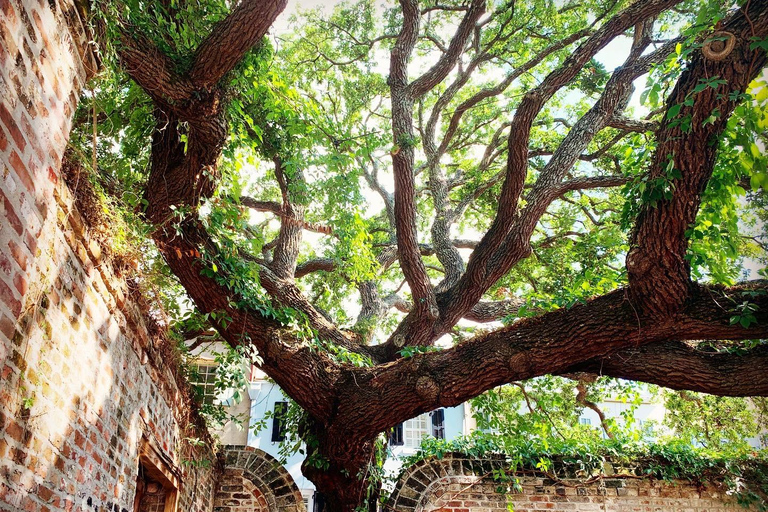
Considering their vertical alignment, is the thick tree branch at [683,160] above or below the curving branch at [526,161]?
below

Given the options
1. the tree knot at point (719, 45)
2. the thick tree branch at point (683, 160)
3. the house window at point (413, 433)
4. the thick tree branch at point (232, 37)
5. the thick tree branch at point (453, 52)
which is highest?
the thick tree branch at point (453, 52)

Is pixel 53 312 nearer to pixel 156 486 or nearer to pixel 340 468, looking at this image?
pixel 156 486

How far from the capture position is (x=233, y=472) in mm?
7746

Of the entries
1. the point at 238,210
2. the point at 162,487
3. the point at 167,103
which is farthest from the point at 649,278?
the point at 162,487

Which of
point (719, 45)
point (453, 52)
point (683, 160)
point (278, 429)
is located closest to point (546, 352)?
point (683, 160)

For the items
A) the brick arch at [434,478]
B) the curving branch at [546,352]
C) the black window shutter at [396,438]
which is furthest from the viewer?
the black window shutter at [396,438]

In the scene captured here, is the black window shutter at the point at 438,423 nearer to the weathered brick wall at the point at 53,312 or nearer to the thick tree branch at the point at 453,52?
the thick tree branch at the point at 453,52

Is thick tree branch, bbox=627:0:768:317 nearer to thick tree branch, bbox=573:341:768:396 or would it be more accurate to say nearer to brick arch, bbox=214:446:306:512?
thick tree branch, bbox=573:341:768:396

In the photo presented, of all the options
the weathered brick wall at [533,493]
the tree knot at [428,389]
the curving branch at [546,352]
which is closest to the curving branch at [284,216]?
the curving branch at [546,352]

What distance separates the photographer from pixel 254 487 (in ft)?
25.4

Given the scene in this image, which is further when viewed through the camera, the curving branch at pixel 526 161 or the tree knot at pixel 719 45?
the curving branch at pixel 526 161

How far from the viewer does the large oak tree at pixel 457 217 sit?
4.35 m

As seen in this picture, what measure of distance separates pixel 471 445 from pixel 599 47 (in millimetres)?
5081

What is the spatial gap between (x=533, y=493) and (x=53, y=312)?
666cm
